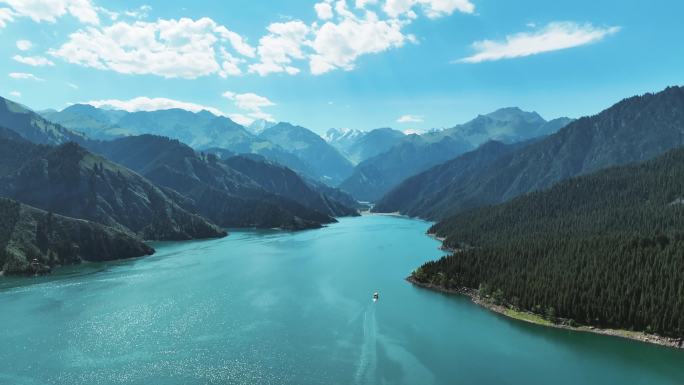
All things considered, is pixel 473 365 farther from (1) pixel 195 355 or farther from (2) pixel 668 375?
(1) pixel 195 355

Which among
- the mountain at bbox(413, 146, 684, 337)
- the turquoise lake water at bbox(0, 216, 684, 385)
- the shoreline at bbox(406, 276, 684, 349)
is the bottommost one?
the turquoise lake water at bbox(0, 216, 684, 385)

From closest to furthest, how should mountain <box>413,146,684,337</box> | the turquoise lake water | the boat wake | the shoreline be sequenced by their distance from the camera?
the boat wake
the turquoise lake water
the shoreline
mountain <box>413,146,684,337</box>

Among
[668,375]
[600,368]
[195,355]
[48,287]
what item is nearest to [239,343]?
[195,355]

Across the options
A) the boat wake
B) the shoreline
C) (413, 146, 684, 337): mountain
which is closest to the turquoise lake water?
the boat wake

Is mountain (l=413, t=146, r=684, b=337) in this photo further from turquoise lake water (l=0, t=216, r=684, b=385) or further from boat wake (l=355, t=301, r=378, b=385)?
boat wake (l=355, t=301, r=378, b=385)

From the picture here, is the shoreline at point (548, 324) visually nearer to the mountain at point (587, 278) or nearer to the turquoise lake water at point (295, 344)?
the mountain at point (587, 278)

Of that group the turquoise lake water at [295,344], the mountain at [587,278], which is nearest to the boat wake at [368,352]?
the turquoise lake water at [295,344]
